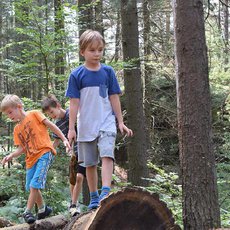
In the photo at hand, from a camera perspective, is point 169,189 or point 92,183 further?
point 169,189

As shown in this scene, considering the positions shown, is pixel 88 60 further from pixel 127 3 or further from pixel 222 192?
pixel 222 192

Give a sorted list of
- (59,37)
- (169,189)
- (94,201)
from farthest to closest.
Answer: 1. (59,37)
2. (169,189)
3. (94,201)

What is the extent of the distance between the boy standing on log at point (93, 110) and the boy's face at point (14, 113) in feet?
3.06

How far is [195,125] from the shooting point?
4.03 meters

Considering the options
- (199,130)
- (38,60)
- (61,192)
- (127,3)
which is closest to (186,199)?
(199,130)

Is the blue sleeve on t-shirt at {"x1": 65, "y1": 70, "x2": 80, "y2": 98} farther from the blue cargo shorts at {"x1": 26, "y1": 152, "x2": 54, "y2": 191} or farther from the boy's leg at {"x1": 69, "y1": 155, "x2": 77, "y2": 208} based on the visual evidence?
the blue cargo shorts at {"x1": 26, "y1": 152, "x2": 54, "y2": 191}

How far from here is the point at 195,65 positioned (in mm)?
4062

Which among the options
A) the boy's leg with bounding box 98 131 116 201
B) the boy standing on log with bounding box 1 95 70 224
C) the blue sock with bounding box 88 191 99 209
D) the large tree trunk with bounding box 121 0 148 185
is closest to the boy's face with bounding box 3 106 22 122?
the boy standing on log with bounding box 1 95 70 224

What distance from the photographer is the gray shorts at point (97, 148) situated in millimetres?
4070

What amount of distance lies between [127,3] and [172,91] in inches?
310

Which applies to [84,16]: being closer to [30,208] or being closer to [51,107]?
[51,107]

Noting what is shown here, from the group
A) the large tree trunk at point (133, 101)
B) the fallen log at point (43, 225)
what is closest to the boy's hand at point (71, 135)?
the fallen log at point (43, 225)

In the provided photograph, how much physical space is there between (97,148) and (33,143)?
986 mm

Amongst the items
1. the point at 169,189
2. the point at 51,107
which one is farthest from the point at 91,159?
the point at 169,189
